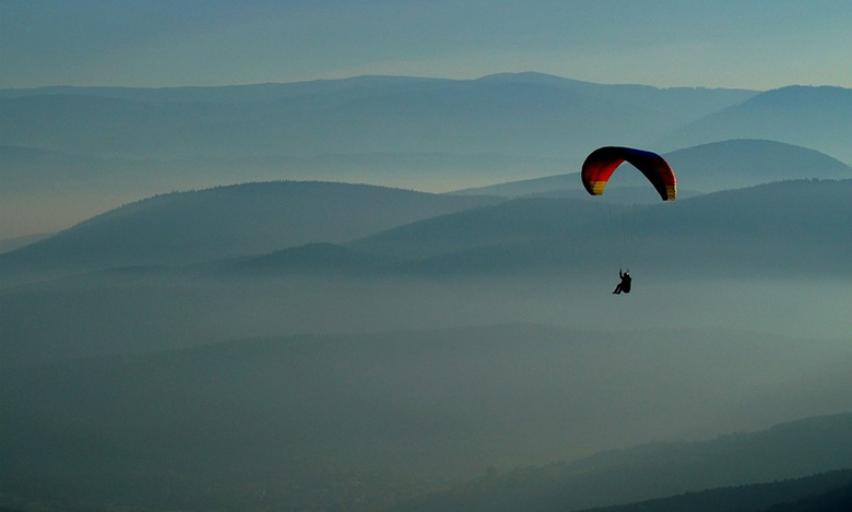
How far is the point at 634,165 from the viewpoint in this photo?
82562 mm

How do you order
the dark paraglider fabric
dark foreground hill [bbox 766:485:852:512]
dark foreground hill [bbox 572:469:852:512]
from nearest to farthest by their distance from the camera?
the dark paraglider fabric → dark foreground hill [bbox 766:485:852:512] → dark foreground hill [bbox 572:469:852:512]

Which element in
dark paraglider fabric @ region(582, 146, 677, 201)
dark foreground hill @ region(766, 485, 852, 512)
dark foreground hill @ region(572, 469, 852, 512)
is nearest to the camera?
dark paraglider fabric @ region(582, 146, 677, 201)

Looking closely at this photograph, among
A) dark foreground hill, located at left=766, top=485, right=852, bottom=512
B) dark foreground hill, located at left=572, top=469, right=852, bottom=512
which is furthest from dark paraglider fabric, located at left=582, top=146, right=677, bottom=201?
dark foreground hill, located at left=572, top=469, right=852, bottom=512

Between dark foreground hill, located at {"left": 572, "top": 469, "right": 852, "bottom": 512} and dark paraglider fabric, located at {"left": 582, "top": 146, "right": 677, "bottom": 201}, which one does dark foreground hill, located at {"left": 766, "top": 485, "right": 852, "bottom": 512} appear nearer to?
dark foreground hill, located at {"left": 572, "top": 469, "right": 852, "bottom": 512}

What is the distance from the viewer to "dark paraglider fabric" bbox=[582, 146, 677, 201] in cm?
8212

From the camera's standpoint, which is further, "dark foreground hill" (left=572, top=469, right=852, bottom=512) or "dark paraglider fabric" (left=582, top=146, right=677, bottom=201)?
"dark foreground hill" (left=572, top=469, right=852, bottom=512)

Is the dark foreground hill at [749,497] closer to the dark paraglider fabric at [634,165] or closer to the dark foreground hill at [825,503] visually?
the dark foreground hill at [825,503]

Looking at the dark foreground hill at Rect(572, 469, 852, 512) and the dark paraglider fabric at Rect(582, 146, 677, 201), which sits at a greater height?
the dark foreground hill at Rect(572, 469, 852, 512)

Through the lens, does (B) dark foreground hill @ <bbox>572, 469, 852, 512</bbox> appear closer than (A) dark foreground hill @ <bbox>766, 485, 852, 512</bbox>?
No

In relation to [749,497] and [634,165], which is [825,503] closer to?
[749,497]

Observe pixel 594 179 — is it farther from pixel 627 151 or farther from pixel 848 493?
pixel 848 493

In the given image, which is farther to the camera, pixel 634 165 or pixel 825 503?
pixel 825 503

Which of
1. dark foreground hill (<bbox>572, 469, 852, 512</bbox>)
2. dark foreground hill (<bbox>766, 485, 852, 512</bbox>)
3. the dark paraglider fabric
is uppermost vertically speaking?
dark foreground hill (<bbox>572, 469, 852, 512</bbox>)

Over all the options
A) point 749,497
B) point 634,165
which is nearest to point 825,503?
point 749,497
